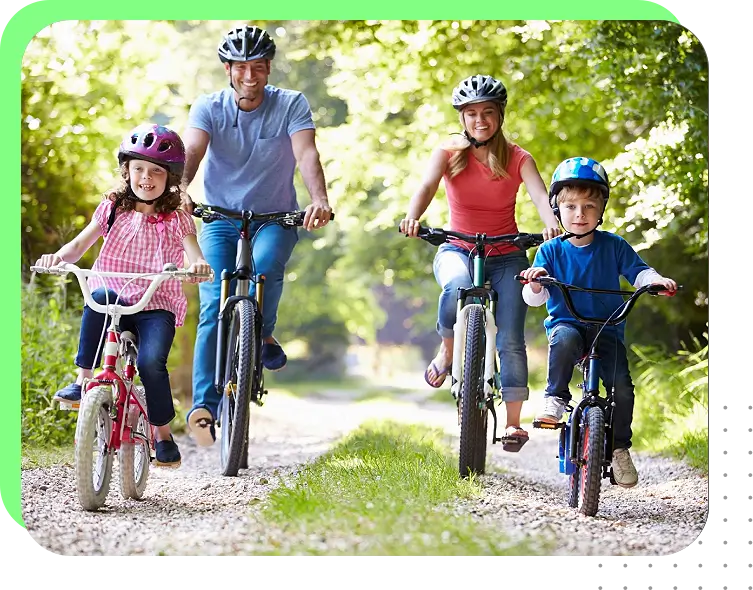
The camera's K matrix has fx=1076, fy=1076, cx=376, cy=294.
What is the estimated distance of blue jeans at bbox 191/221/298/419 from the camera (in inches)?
207

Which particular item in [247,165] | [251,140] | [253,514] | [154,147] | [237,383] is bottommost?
[253,514]

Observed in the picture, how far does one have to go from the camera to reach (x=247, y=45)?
17.0ft

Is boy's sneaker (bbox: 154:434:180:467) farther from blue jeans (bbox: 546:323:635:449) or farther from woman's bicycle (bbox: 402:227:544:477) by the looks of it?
blue jeans (bbox: 546:323:635:449)

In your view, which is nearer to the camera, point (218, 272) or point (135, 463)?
point (135, 463)

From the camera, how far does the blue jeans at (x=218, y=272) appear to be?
17.3 ft

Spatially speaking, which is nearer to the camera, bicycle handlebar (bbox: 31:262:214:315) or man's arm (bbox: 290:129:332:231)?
bicycle handlebar (bbox: 31:262:214:315)

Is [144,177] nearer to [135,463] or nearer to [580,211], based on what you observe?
[135,463]

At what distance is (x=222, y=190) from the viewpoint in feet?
17.9

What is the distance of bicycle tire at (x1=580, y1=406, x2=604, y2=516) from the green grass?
0.48 metres

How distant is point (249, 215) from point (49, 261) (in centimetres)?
107

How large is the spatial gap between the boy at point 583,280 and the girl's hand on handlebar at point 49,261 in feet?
6.42

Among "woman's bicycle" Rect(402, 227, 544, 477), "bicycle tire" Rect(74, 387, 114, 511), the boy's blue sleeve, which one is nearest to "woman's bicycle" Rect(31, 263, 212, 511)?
"bicycle tire" Rect(74, 387, 114, 511)

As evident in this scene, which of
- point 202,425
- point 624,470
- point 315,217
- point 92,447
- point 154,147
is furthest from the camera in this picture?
point 202,425

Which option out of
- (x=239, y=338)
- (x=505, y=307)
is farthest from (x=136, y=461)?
(x=505, y=307)
